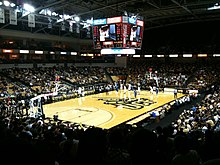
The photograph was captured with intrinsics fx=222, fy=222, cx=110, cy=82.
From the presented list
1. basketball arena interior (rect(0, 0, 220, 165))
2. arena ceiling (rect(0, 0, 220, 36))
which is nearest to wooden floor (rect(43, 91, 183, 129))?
basketball arena interior (rect(0, 0, 220, 165))

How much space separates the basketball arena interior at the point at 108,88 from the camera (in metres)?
2.84

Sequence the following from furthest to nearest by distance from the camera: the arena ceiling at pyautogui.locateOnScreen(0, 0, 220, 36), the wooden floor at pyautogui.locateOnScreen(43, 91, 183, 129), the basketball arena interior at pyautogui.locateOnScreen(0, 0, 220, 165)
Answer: the arena ceiling at pyautogui.locateOnScreen(0, 0, 220, 36), the wooden floor at pyautogui.locateOnScreen(43, 91, 183, 129), the basketball arena interior at pyautogui.locateOnScreen(0, 0, 220, 165)

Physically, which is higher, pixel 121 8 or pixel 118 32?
pixel 121 8

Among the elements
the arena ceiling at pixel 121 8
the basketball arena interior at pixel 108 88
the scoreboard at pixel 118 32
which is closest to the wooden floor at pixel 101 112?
the basketball arena interior at pixel 108 88

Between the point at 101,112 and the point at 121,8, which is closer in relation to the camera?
the point at 101,112

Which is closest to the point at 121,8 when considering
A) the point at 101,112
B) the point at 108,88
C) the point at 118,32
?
the point at 108,88

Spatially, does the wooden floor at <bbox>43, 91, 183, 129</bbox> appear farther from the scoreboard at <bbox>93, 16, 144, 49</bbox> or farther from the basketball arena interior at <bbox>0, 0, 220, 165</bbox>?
the scoreboard at <bbox>93, 16, 144, 49</bbox>

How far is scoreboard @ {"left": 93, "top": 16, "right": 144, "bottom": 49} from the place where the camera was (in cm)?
1945

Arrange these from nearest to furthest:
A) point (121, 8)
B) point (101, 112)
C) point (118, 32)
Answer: point (118, 32)
point (101, 112)
point (121, 8)

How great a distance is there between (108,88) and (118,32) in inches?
759

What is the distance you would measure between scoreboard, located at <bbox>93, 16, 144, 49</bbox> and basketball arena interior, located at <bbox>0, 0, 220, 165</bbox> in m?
0.09

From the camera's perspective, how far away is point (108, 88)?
3806 centimetres

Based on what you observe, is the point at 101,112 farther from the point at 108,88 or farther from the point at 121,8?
the point at 121,8

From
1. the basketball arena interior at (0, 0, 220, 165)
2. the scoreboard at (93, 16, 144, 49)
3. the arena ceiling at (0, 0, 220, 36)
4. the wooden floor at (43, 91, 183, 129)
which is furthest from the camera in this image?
the arena ceiling at (0, 0, 220, 36)
